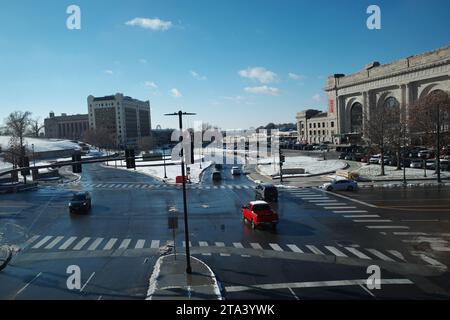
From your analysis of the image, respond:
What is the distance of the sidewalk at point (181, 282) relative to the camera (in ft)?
42.2

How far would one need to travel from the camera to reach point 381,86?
346 ft

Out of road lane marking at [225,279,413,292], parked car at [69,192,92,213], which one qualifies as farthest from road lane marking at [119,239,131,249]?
parked car at [69,192,92,213]

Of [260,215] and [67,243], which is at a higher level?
[260,215]

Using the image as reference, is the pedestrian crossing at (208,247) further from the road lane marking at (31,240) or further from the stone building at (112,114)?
the stone building at (112,114)

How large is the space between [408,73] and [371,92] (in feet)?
49.9

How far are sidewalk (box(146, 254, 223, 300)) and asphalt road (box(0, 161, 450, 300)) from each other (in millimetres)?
510

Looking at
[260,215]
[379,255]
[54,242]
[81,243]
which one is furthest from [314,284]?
[54,242]

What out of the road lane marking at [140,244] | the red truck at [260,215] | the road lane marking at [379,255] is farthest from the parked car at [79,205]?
the road lane marking at [379,255]

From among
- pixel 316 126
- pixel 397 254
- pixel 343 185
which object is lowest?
pixel 397 254

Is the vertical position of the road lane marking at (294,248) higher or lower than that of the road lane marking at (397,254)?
higher

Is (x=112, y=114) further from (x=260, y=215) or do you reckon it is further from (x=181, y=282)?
(x=181, y=282)

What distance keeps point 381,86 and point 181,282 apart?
103500 millimetres

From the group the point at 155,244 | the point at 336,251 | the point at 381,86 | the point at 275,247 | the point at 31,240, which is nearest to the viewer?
the point at 336,251

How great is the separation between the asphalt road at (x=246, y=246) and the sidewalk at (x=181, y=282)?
0.51 metres
